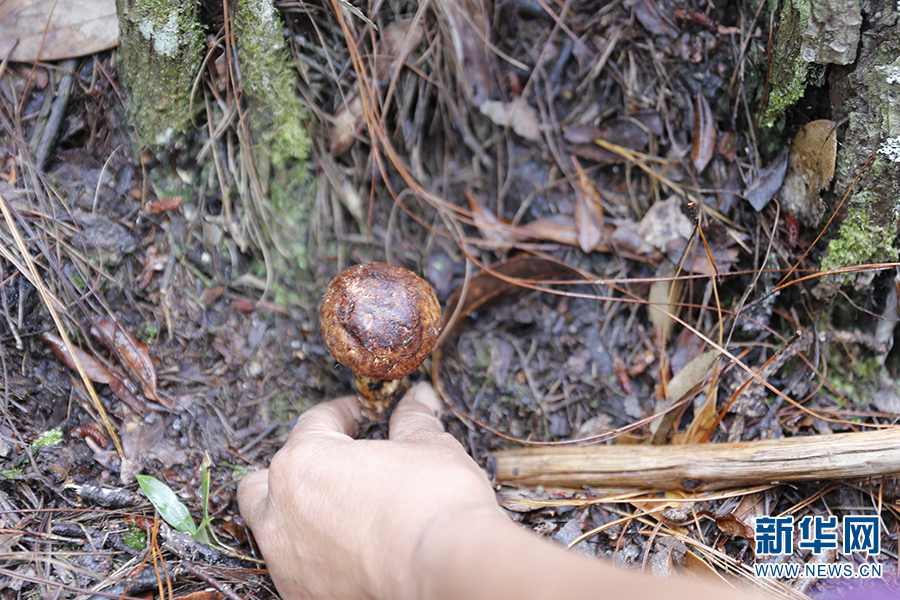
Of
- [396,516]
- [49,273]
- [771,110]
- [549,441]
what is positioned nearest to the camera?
[396,516]

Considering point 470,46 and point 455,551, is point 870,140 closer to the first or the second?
point 470,46

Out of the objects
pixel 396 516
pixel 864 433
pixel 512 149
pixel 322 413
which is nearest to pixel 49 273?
pixel 322 413

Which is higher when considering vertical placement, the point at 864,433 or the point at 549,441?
the point at 864,433

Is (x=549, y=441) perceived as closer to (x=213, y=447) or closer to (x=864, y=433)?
(x=864, y=433)

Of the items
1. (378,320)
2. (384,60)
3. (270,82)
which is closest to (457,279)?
(378,320)

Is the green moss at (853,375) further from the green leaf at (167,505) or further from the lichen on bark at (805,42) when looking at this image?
the green leaf at (167,505)
